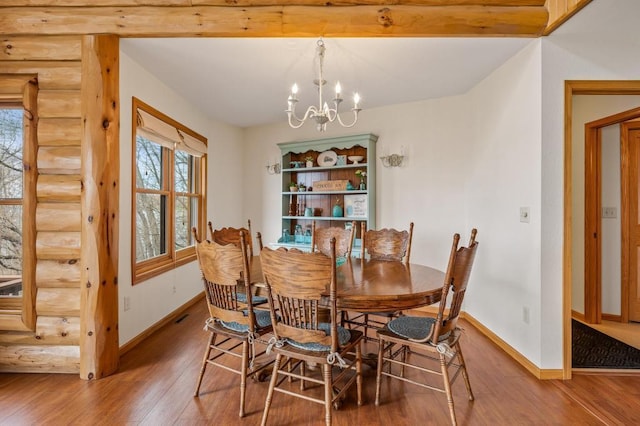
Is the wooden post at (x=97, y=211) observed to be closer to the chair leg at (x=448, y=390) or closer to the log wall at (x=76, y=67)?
the log wall at (x=76, y=67)

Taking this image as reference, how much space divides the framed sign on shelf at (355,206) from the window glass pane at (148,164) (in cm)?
230

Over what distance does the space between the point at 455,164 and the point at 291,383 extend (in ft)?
9.46

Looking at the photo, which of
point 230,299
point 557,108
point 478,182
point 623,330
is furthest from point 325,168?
point 623,330

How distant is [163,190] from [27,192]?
1309mm

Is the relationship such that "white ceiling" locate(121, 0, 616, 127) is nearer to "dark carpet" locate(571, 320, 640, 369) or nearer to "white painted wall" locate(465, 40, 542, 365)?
"white painted wall" locate(465, 40, 542, 365)

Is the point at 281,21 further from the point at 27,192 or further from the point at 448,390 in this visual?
the point at 448,390

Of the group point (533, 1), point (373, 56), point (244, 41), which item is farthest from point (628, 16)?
point (244, 41)

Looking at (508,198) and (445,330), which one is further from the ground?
(508,198)

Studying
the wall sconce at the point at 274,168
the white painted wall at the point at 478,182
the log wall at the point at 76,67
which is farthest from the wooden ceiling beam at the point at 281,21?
the wall sconce at the point at 274,168

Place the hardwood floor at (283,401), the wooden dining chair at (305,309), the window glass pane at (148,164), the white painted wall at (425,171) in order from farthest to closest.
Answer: the white painted wall at (425,171) < the window glass pane at (148,164) < the hardwood floor at (283,401) < the wooden dining chair at (305,309)

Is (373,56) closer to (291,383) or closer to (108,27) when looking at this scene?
(108,27)

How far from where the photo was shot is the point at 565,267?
2.49m

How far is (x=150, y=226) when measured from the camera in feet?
11.8

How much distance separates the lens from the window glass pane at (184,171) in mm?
4067
